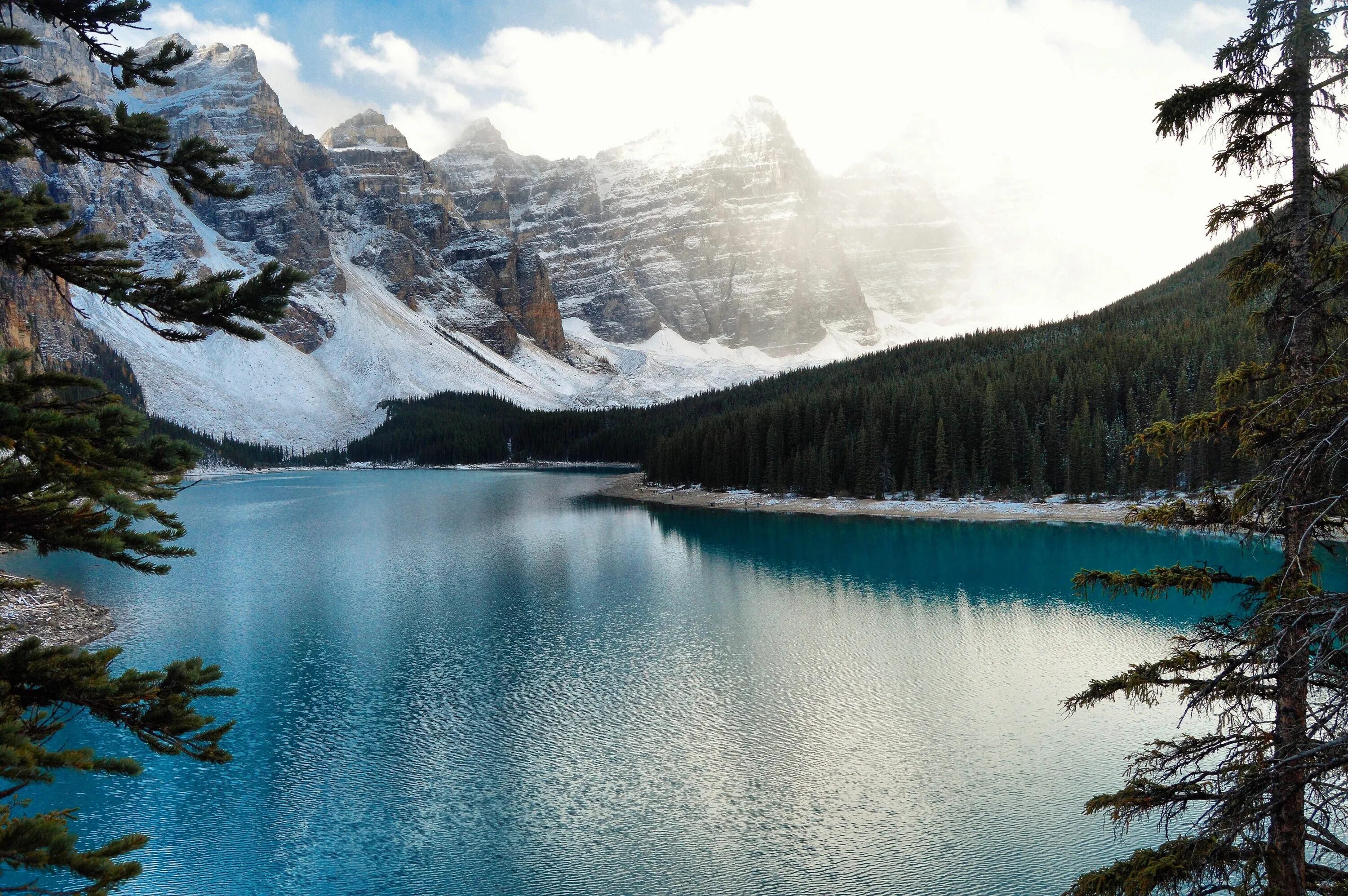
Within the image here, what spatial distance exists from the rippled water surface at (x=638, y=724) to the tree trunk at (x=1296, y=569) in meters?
11.4

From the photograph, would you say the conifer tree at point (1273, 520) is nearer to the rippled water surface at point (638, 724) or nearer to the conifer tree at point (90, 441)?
the conifer tree at point (90, 441)

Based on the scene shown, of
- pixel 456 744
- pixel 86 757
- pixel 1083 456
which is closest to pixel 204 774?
pixel 456 744

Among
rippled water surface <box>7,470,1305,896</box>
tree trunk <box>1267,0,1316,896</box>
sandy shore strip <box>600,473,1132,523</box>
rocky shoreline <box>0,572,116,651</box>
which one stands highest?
tree trunk <box>1267,0,1316,896</box>

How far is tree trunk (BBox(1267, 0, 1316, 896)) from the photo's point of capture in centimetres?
782

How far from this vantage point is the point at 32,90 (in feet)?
36.2

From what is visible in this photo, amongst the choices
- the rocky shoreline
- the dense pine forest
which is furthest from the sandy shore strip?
the rocky shoreline

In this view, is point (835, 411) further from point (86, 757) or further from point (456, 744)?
point (86, 757)

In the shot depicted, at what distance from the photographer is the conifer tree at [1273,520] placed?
25.4ft

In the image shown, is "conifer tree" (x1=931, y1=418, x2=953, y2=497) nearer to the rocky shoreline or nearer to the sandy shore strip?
the sandy shore strip

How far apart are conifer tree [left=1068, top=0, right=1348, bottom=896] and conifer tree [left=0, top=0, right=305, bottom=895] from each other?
910 centimetres

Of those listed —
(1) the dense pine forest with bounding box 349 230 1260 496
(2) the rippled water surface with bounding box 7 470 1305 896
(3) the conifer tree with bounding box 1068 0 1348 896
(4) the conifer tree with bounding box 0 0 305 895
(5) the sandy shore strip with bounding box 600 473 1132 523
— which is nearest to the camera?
(4) the conifer tree with bounding box 0 0 305 895

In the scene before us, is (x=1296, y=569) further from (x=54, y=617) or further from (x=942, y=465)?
(x=942, y=465)

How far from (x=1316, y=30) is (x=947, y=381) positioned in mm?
100199

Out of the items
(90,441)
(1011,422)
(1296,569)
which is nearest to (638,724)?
(1296,569)
